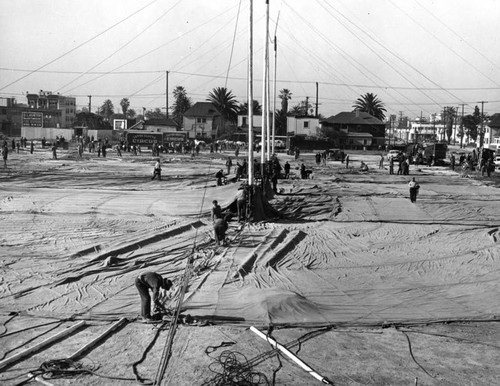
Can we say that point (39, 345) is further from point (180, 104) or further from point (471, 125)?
point (471, 125)

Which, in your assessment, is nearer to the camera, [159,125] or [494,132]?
[494,132]

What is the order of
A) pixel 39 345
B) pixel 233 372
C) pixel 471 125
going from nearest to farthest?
pixel 233 372, pixel 39 345, pixel 471 125

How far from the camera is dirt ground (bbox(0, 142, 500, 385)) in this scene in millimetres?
8562

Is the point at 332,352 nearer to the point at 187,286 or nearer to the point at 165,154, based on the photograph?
the point at 187,286

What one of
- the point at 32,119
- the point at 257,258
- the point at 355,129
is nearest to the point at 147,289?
the point at 257,258

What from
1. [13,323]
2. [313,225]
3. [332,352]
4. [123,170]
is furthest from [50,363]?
[123,170]

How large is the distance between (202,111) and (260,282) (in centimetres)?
9221

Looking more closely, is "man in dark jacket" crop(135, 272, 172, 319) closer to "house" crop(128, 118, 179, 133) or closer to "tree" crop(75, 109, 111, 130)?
"house" crop(128, 118, 179, 133)

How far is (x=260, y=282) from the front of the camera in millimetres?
13445

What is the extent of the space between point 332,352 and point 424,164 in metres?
50.3

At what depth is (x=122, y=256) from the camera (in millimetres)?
15258

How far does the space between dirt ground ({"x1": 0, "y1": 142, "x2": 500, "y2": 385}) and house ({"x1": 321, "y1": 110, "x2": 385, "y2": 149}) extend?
67199mm

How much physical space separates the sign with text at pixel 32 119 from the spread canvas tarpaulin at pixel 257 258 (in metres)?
70.0

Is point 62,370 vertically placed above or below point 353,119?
below
